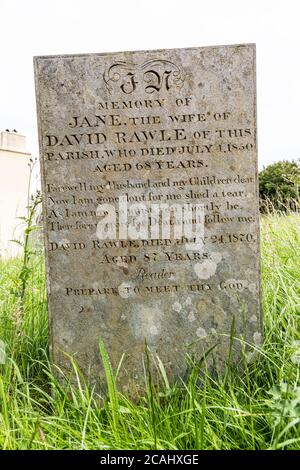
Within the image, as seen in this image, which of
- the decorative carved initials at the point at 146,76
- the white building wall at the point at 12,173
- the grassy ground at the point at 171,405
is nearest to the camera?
the grassy ground at the point at 171,405

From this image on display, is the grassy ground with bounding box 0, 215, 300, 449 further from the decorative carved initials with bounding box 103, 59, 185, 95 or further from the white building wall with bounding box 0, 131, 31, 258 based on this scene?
the white building wall with bounding box 0, 131, 31, 258

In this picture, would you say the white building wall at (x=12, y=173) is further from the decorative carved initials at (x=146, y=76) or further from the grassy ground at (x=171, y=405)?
the decorative carved initials at (x=146, y=76)

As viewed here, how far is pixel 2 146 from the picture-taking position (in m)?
17.9

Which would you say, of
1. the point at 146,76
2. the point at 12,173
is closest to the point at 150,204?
the point at 146,76

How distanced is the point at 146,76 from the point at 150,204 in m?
0.72

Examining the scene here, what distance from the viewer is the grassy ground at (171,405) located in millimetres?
2201

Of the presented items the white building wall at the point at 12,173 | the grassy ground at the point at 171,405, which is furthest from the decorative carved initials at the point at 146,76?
the white building wall at the point at 12,173

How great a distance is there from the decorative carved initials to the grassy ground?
4.44 ft

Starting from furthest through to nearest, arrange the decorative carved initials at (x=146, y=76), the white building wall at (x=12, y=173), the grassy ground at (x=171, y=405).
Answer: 1. the white building wall at (x=12, y=173)
2. the decorative carved initials at (x=146, y=76)
3. the grassy ground at (x=171, y=405)

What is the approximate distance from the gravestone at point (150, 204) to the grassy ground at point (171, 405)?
0.17 m

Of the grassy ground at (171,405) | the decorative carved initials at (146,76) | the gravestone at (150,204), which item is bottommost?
the grassy ground at (171,405)

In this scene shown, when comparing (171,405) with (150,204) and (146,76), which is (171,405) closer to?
(150,204)

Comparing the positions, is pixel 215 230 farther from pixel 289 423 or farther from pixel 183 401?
pixel 289 423

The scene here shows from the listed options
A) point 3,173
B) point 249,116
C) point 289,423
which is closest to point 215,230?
point 249,116
